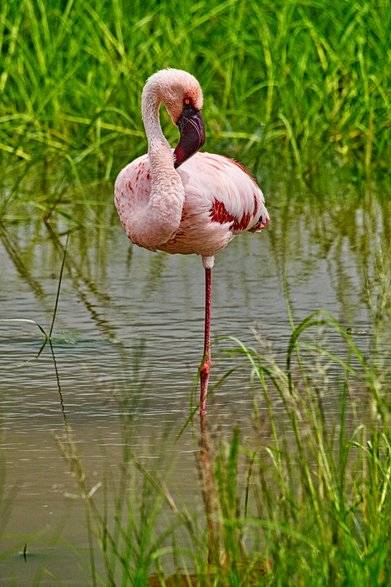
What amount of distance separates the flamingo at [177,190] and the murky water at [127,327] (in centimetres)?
38

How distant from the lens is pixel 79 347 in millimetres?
7164

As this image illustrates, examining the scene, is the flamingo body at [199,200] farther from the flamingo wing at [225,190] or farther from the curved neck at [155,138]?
the curved neck at [155,138]

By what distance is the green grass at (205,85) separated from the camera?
36.6 ft

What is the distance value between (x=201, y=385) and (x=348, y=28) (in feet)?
18.3

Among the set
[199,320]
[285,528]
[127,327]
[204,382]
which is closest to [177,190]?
[204,382]

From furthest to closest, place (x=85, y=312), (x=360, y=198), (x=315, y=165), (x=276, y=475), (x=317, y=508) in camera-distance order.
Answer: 1. (x=315, y=165)
2. (x=360, y=198)
3. (x=85, y=312)
4. (x=276, y=475)
5. (x=317, y=508)

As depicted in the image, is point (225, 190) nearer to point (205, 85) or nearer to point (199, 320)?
point (199, 320)

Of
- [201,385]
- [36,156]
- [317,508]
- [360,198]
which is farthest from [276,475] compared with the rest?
[36,156]

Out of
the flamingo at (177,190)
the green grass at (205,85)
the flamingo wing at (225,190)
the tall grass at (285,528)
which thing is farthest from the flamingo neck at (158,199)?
the green grass at (205,85)

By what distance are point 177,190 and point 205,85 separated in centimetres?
547

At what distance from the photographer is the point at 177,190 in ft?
21.4

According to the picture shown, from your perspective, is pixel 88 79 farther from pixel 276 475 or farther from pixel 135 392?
pixel 276 475

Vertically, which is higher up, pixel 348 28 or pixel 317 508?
pixel 348 28

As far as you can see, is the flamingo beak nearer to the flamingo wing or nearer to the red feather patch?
the flamingo wing
